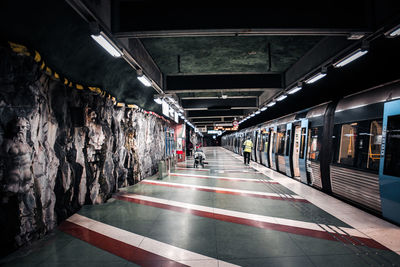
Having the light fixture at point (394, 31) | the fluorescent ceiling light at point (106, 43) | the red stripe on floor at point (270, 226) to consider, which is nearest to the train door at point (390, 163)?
the red stripe on floor at point (270, 226)

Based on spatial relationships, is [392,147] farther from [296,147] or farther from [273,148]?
[273,148]

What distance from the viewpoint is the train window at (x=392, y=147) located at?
13.2 ft

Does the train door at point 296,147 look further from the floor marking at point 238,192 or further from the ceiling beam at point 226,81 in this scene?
the floor marking at point 238,192

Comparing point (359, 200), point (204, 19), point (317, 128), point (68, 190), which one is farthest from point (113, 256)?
point (317, 128)

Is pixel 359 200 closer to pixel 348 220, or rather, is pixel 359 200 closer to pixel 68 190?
pixel 348 220

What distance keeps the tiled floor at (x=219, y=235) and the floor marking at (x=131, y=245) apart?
14mm

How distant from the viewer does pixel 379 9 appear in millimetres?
3688

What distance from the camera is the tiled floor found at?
309 centimetres

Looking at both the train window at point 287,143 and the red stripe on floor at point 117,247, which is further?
the train window at point 287,143

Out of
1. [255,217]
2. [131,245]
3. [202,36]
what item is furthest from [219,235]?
[202,36]

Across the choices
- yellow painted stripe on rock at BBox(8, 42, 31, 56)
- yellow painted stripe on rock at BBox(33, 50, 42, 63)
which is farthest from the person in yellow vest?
yellow painted stripe on rock at BBox(8, 42, 31, 56)

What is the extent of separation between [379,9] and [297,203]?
448cm

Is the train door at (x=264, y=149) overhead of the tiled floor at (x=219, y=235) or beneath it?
overhead

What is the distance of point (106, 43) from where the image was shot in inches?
144
